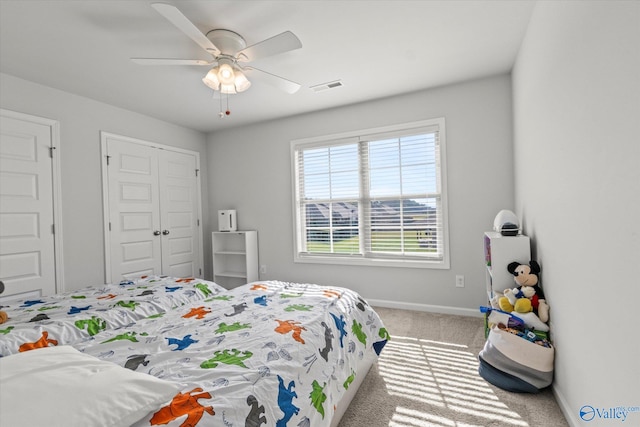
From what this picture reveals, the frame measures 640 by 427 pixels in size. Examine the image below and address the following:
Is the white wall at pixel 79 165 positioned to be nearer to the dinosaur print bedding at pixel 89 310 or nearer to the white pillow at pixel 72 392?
the dinosaur print bedding at pixel 89 310

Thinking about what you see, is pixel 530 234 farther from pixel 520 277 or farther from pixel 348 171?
pixel 348 171

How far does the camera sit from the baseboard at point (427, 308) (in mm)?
3158

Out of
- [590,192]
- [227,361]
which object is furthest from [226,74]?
[590,192]

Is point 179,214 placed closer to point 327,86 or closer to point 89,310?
point 89,310

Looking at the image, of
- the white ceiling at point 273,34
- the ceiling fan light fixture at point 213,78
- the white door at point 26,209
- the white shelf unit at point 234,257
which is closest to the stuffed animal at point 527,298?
the white ceiling at point 273,34

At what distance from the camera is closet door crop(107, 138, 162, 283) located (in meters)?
3.44

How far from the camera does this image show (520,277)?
210 centimetres

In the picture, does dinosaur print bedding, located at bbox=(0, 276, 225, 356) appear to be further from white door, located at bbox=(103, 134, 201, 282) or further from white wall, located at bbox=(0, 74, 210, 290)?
white door, located at bbox=(103, 134, 201, 282)

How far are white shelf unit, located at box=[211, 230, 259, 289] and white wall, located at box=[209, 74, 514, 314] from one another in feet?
0.52

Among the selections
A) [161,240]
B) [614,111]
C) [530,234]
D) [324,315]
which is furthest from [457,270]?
[161,240]

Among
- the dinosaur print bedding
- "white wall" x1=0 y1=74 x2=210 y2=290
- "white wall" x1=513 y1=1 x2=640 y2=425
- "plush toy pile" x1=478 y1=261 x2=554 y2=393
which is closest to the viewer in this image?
"white wall" x1=513 y1=1 x2=640 y2=425

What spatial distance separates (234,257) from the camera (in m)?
4.60

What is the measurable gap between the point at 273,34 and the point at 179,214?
2943 mm

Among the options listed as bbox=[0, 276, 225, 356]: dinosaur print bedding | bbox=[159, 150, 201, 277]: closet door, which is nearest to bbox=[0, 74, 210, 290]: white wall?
bbox=[159, 150, 201, 277]: closet door
